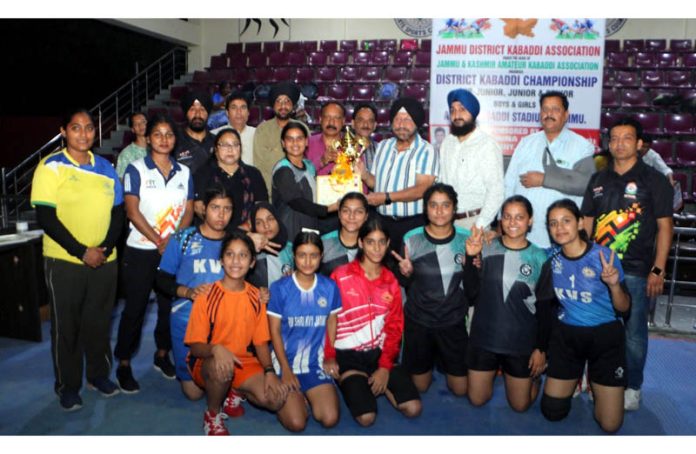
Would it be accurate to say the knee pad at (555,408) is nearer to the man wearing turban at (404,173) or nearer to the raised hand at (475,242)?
the raised hand at (475,242)

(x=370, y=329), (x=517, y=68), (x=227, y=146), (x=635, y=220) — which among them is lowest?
(x=370, y=329)

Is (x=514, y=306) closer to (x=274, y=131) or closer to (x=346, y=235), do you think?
(x=346, y=235)

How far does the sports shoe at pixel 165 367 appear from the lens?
3.76 m

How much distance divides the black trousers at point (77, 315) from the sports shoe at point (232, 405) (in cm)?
84

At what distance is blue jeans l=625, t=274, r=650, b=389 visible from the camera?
3.28 metres

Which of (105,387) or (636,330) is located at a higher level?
(636,330)

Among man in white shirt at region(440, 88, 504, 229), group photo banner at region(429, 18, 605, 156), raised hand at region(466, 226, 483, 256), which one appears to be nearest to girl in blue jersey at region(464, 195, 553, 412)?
raised hand at region(466, 226, 483, 256)

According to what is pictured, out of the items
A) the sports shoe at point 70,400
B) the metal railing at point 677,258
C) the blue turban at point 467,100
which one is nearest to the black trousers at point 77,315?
the sports shoe at point 70,400

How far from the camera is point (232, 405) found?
126 inches

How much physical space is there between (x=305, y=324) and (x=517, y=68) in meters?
2.83

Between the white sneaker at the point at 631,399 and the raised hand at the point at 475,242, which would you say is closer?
the raised hand at the point at 475,242

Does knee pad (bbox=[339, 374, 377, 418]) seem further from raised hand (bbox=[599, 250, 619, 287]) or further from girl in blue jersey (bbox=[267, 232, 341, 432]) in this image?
raised hand (bbox=[599, 250, 619, 287])

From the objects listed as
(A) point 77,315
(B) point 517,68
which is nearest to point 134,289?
(A) point 77,315
